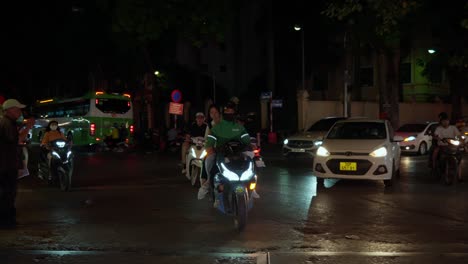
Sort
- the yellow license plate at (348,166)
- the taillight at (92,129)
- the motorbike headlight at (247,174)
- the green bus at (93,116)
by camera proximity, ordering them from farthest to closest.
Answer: the green bus at (93,116) → the taillight at (92,129) → the yellow license plate at (348,166) → the motorbike headlight at (247,174)

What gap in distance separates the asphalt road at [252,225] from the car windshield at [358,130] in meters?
1.19

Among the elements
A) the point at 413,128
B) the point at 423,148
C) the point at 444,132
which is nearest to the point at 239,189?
the point at 444,132

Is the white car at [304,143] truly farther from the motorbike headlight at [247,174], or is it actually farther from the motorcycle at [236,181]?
the motorbike headlight at [247,174]

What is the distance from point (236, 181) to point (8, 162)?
3.43 meters

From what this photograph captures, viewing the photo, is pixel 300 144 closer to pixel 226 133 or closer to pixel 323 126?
pixel 323 126

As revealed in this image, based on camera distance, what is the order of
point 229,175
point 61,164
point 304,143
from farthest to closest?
point 304,143, point 61,164, point 229,175

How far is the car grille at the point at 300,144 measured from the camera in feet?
67.3

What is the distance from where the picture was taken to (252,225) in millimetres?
9016

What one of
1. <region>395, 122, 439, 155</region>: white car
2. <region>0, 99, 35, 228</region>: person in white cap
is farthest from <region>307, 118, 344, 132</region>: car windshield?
<region>0, 99, 35, 228</region>: person in white cap

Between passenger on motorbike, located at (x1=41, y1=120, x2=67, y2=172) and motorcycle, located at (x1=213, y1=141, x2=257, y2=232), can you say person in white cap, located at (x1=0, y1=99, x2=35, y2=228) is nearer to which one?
motorcycle, located at (x1=213, y1=141, x2=257, y2=232)

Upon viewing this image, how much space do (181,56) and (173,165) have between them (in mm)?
30248

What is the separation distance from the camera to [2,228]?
28.6 feet

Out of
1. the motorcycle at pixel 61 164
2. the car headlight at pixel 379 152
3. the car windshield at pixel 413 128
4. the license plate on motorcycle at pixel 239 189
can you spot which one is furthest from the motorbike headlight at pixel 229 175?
the car windshield at pixel 413 128

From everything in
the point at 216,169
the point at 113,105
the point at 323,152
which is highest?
the point at 113,105
